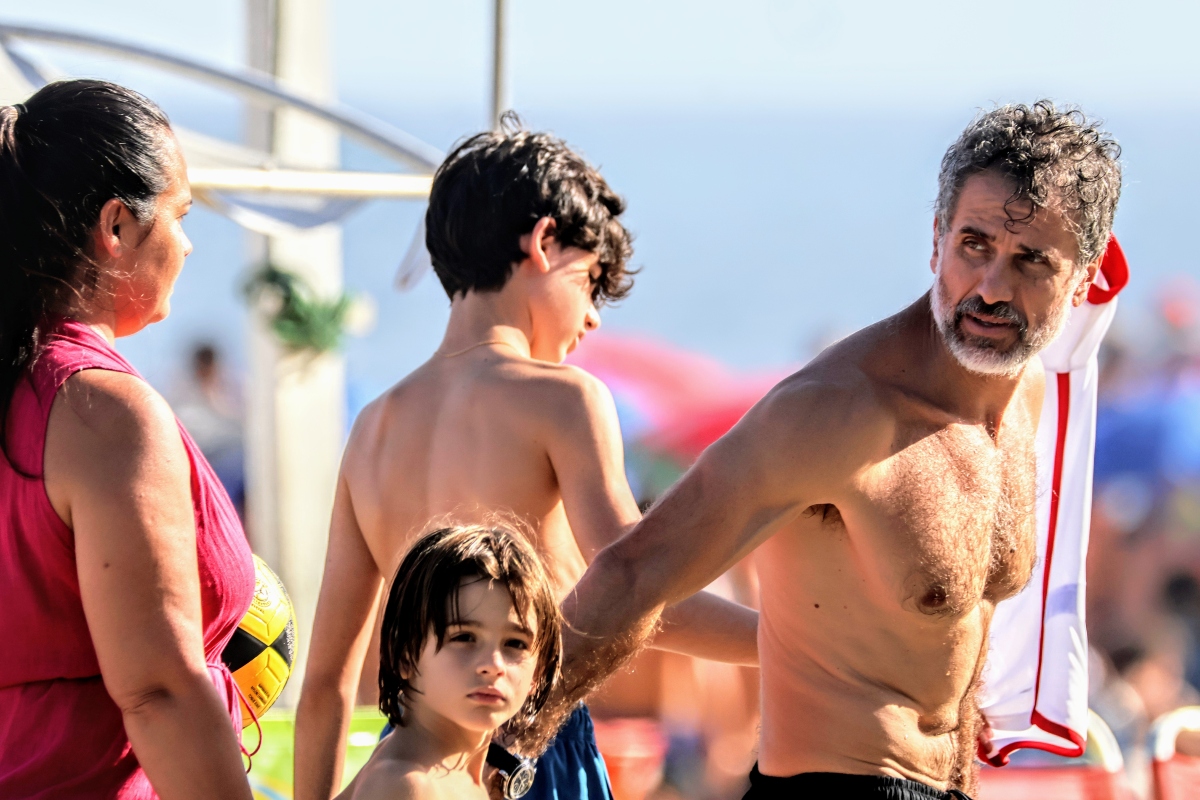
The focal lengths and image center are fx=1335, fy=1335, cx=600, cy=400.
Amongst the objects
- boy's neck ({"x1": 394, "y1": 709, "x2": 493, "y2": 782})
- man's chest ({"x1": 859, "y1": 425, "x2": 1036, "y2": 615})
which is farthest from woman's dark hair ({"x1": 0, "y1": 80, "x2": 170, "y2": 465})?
man's chest ({"x1": 859, "y1": 425, "x2": 1036, "y2": 615})

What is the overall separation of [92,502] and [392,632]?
0.44 m

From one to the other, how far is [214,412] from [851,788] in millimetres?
7755

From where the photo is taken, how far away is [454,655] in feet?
5.94

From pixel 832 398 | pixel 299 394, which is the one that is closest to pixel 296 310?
pixel 299 394

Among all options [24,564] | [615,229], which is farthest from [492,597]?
[615,229]

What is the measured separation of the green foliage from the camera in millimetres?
5359

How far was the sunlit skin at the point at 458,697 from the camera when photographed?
1.80 m

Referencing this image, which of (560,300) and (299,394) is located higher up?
(560,300)

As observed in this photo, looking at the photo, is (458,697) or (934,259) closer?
(458,697)

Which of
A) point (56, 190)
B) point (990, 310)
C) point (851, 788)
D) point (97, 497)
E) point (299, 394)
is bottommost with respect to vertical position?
point (299, 394)

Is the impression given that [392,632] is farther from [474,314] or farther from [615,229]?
[615,229]

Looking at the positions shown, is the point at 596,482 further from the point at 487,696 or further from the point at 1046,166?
the point at 1046,166

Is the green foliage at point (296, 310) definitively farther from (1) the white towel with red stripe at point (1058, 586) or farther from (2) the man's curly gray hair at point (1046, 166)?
(2) the man's curly gray hair at point (1046, 166)

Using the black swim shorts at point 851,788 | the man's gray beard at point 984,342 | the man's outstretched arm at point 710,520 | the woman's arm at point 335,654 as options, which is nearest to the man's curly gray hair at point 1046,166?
the man's gray beard at point 984,342
